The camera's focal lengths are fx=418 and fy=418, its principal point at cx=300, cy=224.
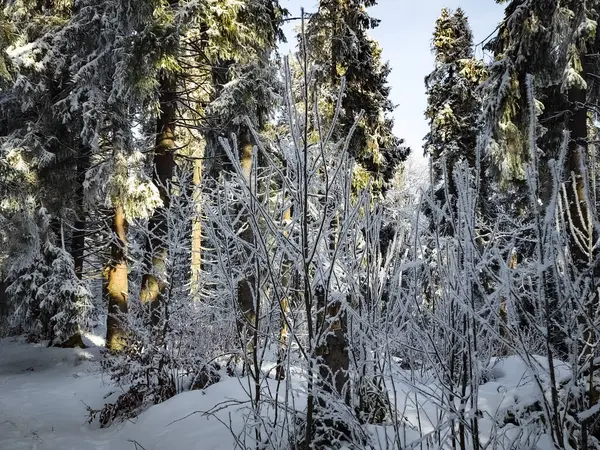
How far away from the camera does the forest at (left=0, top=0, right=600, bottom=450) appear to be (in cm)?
211

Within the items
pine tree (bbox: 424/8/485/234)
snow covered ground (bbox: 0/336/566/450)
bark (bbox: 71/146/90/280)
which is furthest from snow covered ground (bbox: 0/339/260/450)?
pine tree (bbox: 424/8/485/234)

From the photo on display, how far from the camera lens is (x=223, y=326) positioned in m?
6.91

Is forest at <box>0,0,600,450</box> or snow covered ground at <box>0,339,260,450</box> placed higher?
forest at <box>0,0,600,450</box>

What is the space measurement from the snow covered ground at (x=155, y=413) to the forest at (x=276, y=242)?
43 mm

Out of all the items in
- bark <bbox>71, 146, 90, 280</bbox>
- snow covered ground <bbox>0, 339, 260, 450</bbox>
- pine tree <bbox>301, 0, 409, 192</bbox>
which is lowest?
snow covered ground <bbox>0, 339, 260, 450</bbox>

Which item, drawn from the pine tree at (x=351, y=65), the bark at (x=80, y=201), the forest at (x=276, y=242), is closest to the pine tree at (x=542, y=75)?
the forest at (x=276, y=242)

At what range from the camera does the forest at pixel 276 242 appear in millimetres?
2109

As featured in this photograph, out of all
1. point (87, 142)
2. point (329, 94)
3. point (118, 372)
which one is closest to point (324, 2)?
point (329, 94)

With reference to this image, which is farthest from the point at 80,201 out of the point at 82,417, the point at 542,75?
the point at 542,75

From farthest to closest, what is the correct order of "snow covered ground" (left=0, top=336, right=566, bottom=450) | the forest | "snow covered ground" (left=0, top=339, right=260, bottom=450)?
1. "snow covered ground" (left=0, top=339, right=260, bottom=450)
2. "snow covered ground" (left=0, top=336, right=566, bottom=450)
3. the forest

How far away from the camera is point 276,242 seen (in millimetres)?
2467

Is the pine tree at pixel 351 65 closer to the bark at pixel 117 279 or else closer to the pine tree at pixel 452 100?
the pine tree at pixel 452 100

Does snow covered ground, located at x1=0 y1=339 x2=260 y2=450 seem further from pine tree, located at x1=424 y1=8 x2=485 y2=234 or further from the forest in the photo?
pine tree, located at x1=424 y1=8 x2=485 y2=234

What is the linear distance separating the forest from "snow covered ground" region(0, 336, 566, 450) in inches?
1.7
